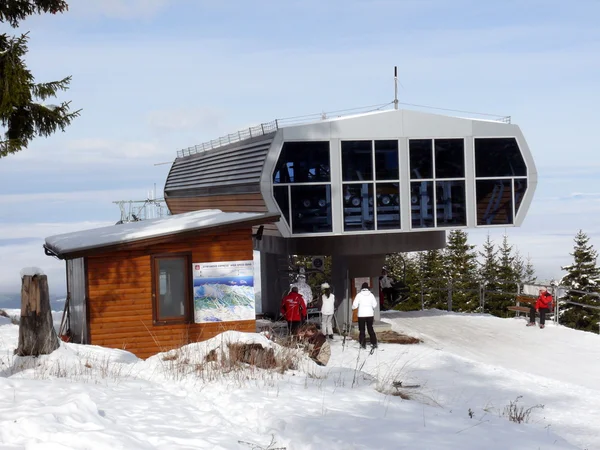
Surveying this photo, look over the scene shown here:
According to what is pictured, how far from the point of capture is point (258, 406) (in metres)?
9.27

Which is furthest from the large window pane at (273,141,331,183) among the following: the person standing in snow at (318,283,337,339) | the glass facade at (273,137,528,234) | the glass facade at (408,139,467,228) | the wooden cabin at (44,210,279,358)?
the wooden cabin at (44,210,279,358)

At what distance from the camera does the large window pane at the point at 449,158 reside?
25.1m

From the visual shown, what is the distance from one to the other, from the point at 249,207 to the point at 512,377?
38.0 feet

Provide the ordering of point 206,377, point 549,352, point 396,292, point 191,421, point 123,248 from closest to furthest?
1. point 191,421
2. point 206,377
3. point 123,248
4. point 549,352
5. point 396,292

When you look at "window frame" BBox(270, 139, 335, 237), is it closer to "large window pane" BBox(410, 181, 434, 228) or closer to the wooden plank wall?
"large window pane" BBox(410, 181, 434, 228)

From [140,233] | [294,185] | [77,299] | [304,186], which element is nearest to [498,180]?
[304,186]

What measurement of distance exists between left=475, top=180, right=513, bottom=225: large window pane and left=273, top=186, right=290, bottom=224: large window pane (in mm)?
6266

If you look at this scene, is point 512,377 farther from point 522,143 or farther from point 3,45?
point 3,45

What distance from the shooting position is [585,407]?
14008 millimetres

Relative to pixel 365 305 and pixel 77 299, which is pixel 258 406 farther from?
pixel 77 299

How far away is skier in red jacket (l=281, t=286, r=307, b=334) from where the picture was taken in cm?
1914

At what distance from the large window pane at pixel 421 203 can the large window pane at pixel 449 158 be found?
56cm

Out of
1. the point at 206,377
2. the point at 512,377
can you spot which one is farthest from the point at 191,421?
Answer: the point at 512,377

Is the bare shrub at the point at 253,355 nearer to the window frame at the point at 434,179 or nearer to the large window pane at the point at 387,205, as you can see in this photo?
the large window pane at the point at 387,205
